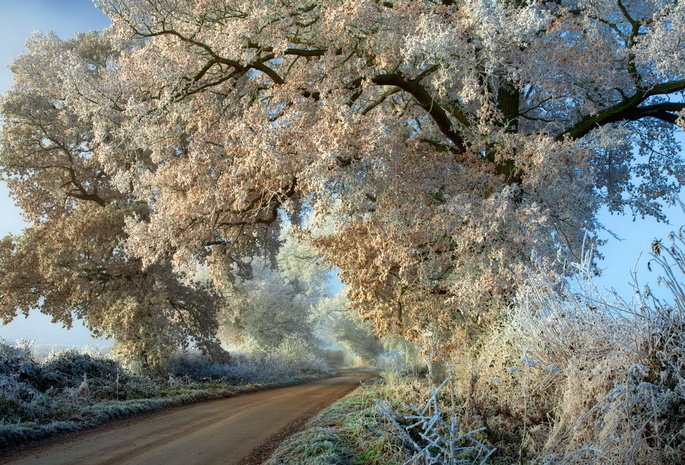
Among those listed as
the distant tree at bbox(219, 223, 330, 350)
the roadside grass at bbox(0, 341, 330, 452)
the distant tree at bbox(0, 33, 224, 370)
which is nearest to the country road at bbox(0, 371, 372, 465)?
the roadside grass at bbox(0, 341, 330, 452)

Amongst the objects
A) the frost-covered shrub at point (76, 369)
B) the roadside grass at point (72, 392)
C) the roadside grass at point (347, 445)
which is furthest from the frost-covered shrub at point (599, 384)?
the frost-covered shrub at point (76, 369)

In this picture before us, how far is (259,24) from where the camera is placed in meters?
11.2

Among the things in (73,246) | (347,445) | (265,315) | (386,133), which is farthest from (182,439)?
(265,315)

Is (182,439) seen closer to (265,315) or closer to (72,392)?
(72,392)

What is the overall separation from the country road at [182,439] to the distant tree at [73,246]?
575 centimetres

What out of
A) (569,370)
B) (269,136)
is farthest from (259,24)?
(569,370)

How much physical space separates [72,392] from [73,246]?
269 inches

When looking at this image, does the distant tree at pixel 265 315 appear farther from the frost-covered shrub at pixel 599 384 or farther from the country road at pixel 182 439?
the frost-covered shrub at pixel 599 384

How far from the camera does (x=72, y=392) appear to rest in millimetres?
10289

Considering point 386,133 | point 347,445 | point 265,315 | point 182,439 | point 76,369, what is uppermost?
point 386,133

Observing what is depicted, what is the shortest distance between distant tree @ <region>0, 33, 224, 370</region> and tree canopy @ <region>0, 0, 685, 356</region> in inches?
5.2

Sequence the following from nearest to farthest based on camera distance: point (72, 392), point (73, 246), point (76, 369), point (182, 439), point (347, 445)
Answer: point (347, 445) < point (182, 439) < point (72, 392) < point (76, 369) < point (73, 246)

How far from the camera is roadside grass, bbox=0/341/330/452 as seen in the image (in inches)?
327

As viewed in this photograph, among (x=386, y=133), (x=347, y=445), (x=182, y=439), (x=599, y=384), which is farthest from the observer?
(x=386, y=133)
